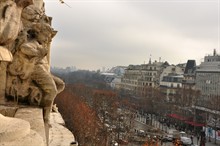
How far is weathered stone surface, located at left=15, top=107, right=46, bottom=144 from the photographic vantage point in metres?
3.36

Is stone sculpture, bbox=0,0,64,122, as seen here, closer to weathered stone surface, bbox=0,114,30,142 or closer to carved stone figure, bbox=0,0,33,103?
carved stone figure, bbox=0,0,33,103

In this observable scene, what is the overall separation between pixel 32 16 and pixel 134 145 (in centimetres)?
2702

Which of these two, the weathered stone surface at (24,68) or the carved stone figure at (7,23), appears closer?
the carved stone figure at (7,23)

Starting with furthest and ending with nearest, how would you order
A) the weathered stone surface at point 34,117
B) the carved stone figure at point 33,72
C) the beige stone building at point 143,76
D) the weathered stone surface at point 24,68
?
the beige stone building at point 143,76 < the carved stone figure at point 33,72 < the weathered stone surface at point 34,117 < the weathered stone surface at point 24,68

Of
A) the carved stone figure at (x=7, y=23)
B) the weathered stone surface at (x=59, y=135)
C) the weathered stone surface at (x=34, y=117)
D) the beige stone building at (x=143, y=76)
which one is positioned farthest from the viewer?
the beige stone building at (x=143, y=76)

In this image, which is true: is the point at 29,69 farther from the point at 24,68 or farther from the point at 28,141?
the point at 28,141

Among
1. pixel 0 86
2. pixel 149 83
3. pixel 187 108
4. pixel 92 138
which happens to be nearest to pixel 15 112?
pixel 0 86

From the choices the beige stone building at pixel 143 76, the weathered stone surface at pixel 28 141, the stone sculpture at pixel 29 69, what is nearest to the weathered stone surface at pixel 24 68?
the stone sculpture at pixel 29 69

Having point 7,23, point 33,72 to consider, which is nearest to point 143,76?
point 33,72

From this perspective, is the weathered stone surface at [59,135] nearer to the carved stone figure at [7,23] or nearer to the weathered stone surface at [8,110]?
the weathered stone surface at [8,110]

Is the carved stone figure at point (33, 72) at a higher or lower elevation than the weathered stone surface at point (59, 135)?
higher

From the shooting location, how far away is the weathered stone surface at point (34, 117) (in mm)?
3363

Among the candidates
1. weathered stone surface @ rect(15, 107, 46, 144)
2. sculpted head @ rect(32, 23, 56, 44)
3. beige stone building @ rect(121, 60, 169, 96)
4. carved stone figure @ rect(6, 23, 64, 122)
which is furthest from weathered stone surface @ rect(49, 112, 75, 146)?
beige stone building @ rect(121, 60, 169, 96)

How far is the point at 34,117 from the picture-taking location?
3590 millimetres
